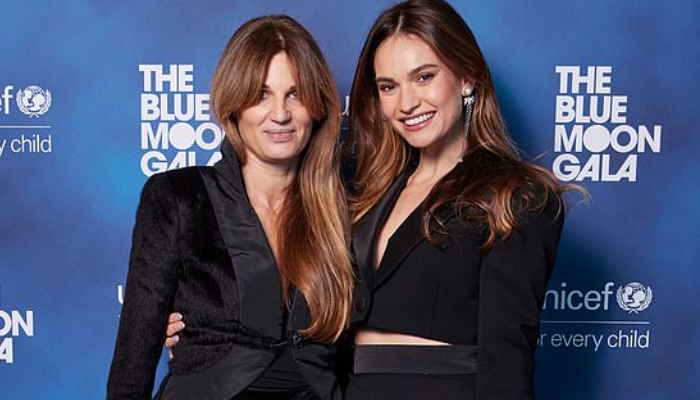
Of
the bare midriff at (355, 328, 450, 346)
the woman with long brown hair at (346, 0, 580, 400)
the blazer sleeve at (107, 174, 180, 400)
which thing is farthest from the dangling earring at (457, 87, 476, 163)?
the blazer sleeve at (107, 174, 180, 400)

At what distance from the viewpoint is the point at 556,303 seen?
2.31m

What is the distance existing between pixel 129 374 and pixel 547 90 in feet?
4.48

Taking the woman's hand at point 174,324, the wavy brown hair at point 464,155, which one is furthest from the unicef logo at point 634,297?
the woman's hand at point 174,324

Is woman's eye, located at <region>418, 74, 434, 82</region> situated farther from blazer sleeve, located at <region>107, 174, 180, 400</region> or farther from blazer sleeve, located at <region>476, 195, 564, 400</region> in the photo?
blazer sleeve, located at <region>107, 174, 180, 400</region>

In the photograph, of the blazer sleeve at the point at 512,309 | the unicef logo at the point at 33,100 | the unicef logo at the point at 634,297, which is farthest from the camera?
the unicef logo at the point at 634,297

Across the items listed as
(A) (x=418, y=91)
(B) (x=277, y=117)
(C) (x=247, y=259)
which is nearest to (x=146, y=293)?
(C) (x=247, y=259)

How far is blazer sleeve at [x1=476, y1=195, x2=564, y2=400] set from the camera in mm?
1389

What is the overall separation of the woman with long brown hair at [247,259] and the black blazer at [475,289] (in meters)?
0.10

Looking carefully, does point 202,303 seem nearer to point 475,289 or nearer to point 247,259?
point 247,259

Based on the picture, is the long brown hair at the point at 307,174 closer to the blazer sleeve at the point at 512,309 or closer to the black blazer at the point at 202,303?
the black blazer at the point at 202,303

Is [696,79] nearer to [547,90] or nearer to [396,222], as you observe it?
[547,90]

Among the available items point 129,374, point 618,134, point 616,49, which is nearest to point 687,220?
point 618,134

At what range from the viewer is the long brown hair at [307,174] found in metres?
1.55

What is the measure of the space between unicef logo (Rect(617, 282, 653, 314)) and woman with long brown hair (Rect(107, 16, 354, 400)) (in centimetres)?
104
